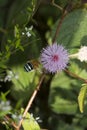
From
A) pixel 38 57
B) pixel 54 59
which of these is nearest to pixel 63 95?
pixel 38 57

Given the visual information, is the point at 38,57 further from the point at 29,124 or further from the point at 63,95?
the point at 29,124

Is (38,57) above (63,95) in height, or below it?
above

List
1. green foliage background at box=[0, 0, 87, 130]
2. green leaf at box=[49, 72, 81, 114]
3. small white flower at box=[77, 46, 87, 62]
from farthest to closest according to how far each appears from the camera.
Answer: green leaf at box=[49, 72, 81, 114], green foliage background at box=[0, 0, 87, 130], small white flower at box=[77, 46, 87, 62]

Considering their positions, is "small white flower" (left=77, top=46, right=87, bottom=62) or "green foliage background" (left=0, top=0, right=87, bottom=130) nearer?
"small white flower" (left=77, top=46, right=87, bottom=62)

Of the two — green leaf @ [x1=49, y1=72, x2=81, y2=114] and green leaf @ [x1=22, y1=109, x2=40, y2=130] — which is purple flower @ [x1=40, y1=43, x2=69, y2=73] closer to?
green leaf @ [x1=22, y1=109, x2=40, y2=130]

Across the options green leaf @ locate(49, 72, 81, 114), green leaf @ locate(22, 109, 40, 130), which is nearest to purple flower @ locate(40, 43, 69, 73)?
green leaf @ locate(22, 109, 40, 130)
